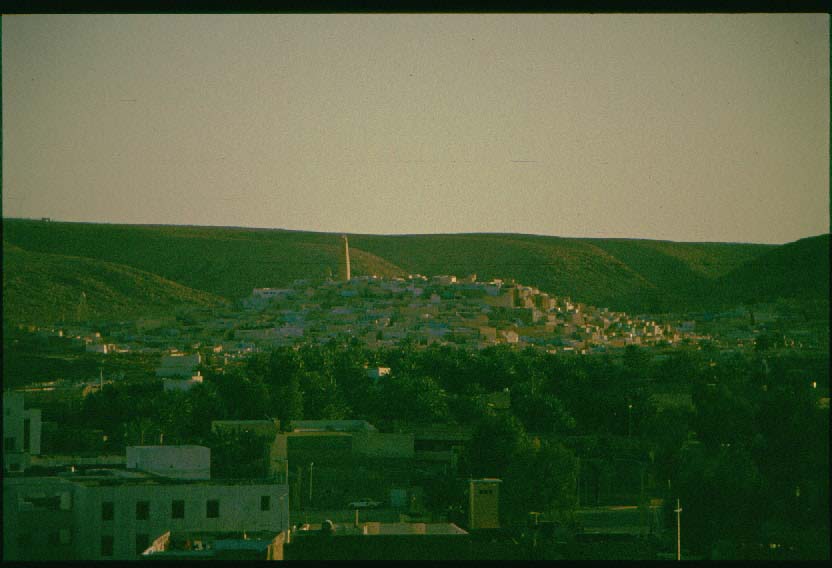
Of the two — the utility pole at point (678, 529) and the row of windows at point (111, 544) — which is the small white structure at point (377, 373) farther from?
the row of windows at point (111, 544)

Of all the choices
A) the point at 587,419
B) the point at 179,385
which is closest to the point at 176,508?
the point at 587,419

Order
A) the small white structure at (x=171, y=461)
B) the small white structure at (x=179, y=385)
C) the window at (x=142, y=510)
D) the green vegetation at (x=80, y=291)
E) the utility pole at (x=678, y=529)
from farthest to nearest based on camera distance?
the green vegetation at (x=80, y=291), the small white structure at (x=179, y=385), the small white structure at (x=171, y=461), the utility pole at (x=678, y=529), the window at (x=142, y=510)

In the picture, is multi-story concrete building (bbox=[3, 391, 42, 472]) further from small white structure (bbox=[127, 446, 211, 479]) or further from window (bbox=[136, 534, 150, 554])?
window (bbox=[136, 534, 150, 554])

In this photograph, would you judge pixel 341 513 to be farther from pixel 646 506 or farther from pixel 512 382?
pixel 512 382

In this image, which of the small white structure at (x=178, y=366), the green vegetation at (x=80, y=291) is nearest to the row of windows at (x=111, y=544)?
the small white structure at (x=178, y=366)

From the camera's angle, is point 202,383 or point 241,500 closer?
point 241,500

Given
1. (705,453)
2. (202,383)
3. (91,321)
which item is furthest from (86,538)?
(91,321)

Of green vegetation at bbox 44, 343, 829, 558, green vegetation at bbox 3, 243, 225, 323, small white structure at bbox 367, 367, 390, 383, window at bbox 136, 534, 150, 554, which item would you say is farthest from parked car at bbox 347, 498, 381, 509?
green vegetation at bbox 3, 243, 225, 323
